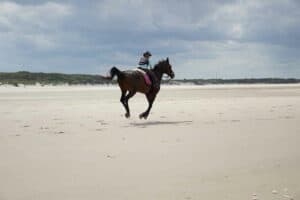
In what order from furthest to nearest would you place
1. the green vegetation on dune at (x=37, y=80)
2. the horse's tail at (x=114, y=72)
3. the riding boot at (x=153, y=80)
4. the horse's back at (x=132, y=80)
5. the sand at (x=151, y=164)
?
1. the green vegetation on dune at (x=37, y=80)
2. the riding boot at (x=153, y=80)
3. the horse's back at (x=132, y=80)
4. the horse's tail at (x=114, y=72)
5. the sand at (x=151, y=164)

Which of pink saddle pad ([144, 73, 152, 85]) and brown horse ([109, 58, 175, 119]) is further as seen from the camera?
pink saddle pad ([144, 73, 152, 85])

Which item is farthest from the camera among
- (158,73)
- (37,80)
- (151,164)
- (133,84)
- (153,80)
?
(37,80)

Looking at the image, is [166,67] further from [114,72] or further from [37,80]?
[37,80]

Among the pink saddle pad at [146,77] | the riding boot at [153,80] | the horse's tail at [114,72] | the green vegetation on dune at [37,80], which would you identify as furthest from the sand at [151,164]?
the green vegetation on dune at [37,80]

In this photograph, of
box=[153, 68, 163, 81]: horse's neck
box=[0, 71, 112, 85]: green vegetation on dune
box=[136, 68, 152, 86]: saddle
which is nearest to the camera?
box=[136, 68, 152, 86]: saddle

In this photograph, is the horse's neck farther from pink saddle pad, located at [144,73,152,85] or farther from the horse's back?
the horse's back

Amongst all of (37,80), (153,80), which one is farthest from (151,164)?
(37,80)

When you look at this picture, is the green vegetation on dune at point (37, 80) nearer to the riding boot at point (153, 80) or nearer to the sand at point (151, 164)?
the riding boot at point (153, 80)

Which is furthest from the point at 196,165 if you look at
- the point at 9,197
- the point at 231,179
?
the point at 9,197

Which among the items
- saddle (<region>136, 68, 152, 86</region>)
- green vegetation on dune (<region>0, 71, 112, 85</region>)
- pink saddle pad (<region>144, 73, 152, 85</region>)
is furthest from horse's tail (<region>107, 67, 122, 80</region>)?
green vegetation on dune (<region>0, 71, 112, 85</region>)

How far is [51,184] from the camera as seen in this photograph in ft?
20.5

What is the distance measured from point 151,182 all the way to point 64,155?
2338mm

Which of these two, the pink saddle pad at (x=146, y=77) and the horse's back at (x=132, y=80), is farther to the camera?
the pink saddle pad at (x=146, y=77)

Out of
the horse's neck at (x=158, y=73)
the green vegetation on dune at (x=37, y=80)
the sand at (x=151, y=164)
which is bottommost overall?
the sand at (x=151, y=164)
